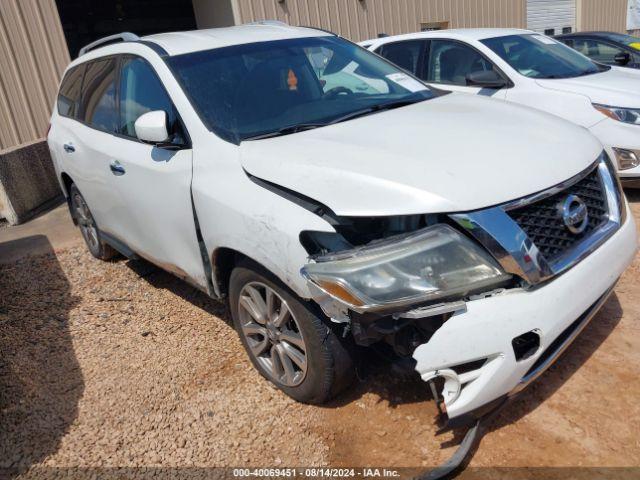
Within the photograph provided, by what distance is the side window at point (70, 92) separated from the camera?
448 cm

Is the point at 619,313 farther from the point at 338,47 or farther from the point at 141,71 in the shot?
the point at 141,71

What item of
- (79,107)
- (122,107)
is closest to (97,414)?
(122,107)

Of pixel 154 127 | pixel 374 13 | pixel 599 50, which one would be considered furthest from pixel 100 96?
pixel 374 13

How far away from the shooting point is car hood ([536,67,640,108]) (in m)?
4.84

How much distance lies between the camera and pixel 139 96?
3.37 metres

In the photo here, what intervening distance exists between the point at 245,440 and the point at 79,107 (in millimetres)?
3112

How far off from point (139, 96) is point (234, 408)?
196 centimetres

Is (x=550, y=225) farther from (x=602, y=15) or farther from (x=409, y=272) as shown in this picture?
(x=602, y=15)

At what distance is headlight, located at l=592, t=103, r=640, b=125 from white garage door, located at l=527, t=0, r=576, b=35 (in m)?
12.3

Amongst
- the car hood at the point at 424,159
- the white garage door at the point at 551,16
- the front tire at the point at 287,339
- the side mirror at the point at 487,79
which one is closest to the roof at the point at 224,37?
the car hood at the point at 424,159

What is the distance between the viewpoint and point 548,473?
2154 mm

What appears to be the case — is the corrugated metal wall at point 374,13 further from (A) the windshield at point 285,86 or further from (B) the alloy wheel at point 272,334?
(B) the alloy wheel at point 272,334

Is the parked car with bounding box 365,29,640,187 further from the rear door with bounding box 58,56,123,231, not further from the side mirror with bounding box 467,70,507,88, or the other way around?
the rear door with bounding box 58,56,123,231

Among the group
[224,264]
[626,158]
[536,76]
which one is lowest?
[626,158]
